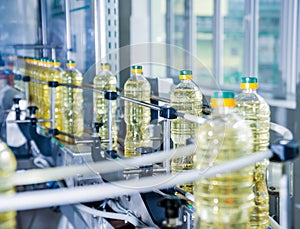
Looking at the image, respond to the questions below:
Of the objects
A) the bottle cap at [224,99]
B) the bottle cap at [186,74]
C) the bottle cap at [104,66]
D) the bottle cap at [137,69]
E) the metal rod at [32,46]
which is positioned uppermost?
the metal rod at [32,46]

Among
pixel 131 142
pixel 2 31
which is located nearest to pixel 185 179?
pixel 131 142

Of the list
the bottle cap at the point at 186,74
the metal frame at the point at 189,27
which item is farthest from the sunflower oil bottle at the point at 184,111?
the metal frame at the point at 189,27

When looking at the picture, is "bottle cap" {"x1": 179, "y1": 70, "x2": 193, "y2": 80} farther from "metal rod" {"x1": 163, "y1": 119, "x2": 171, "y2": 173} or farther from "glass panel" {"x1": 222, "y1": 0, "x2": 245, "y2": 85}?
"glass panel" {"x1": 222, "y1": 0, "x2": 245, "y2": 85}

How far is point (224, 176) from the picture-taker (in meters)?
0.88

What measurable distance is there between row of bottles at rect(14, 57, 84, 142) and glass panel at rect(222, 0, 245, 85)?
1.60 m

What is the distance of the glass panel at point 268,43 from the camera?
342 centimetres

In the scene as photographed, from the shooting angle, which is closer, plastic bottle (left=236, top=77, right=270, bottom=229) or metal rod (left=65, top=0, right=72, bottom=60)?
plastic bottle (left=236, top=77, right=270, bottom=229)

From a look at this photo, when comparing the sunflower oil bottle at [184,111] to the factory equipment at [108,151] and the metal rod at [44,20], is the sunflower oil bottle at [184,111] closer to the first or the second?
the factory equipment at [108,151]

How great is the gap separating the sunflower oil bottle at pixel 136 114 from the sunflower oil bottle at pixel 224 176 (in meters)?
0.75

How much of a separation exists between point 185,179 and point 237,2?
11.3ft

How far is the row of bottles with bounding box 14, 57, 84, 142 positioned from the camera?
2.46m

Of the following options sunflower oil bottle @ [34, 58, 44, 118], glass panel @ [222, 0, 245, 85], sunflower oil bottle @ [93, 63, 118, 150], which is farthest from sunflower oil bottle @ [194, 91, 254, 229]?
glass panel @ [222, 0, 245, 85]

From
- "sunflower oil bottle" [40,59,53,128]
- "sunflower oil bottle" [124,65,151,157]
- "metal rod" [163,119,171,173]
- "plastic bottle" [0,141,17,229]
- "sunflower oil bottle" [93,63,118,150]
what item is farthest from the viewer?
"sunflower oil bottle" [40,59,53,128]

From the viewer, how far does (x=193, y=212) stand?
109 cm
